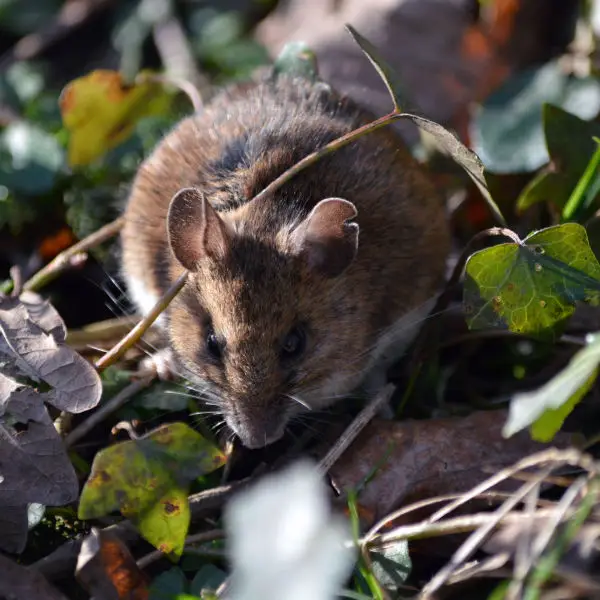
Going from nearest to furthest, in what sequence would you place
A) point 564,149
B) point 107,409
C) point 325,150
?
point 325,150 → point 107,409 → point 564,149

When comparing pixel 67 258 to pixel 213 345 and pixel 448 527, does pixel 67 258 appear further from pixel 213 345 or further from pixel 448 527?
pixel 448 527

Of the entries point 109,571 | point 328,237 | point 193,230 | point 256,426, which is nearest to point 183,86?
point 193,230

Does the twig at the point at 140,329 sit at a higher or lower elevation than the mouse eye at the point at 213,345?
higher

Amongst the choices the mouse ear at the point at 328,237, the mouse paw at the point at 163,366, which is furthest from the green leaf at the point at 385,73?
the mouse paw at the point at 163,366

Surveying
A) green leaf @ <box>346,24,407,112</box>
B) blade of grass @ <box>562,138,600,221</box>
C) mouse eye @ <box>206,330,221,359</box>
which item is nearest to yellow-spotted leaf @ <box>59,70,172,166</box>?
mouse eye @ <box>206,330,221,359</box>

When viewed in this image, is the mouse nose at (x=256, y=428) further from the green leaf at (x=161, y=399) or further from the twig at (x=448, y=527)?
the twig at (x=448, y=527)

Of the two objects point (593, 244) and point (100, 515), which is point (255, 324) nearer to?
point (100, 515)
